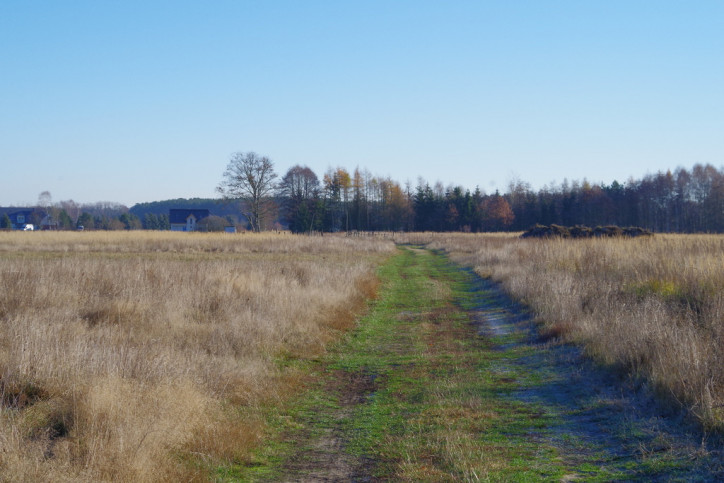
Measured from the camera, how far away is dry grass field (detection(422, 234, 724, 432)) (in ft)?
18.8

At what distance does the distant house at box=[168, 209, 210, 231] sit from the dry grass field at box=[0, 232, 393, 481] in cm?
8058

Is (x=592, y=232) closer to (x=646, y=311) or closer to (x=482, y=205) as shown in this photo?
(x=646, y=311)

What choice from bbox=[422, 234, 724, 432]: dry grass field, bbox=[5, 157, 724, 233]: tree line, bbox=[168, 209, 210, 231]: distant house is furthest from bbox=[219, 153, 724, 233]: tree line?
bbox=[422, 234, 724, 432]: dry grass field

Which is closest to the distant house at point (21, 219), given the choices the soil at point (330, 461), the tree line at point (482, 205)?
the tree line at point (482, 205)

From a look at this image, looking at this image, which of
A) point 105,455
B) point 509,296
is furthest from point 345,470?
point 509,296

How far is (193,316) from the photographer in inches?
399

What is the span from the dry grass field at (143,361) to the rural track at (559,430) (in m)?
0.72

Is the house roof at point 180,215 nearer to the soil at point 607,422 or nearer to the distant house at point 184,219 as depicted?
the distant house at point 184,219

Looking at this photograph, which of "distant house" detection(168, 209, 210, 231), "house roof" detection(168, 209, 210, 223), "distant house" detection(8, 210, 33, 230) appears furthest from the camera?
"distant house" detection(8, 210, 33, 230)

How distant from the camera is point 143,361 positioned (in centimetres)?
610

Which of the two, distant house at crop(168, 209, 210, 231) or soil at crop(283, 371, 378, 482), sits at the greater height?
distant house at crop(168, 209, 210, 231)

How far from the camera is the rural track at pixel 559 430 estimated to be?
176 inches

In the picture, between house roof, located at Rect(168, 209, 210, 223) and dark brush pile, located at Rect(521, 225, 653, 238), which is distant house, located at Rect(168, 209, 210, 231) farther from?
dark brush pile, located at Rect(521, 225, 653, 238)

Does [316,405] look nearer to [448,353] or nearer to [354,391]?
[354,391]
